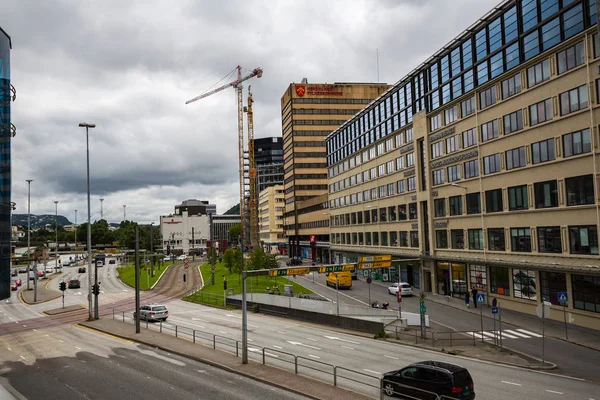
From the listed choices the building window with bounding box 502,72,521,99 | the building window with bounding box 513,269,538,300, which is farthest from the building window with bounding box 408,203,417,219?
the building window with bounding box 502,72,521,99

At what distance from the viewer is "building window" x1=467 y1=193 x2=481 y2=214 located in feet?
155

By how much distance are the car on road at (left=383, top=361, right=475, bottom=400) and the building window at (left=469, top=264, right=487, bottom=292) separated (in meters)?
31.1

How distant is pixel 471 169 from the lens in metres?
48.4

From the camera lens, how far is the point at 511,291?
42.4 metres

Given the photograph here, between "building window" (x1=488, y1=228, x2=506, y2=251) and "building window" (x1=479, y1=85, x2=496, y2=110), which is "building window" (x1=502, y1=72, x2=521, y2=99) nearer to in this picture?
"building window" (x1=479, y1=85, x2=496, y2=110)

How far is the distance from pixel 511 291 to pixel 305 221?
74861 mm

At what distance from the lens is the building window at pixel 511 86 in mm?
40906

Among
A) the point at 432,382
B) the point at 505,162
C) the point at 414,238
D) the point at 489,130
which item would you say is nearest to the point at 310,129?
the point at 414,238

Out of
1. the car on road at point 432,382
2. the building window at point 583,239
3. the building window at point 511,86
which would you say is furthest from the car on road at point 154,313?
the building window at point 511,86

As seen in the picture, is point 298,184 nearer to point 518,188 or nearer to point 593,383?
point 518,188

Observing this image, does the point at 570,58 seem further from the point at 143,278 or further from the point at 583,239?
the point at 143,278

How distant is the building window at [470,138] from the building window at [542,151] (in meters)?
8.67

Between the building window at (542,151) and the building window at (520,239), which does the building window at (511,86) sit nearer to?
the building window at (542,151)

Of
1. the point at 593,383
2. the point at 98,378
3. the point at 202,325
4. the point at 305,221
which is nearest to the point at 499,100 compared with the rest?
the point at 593,383
